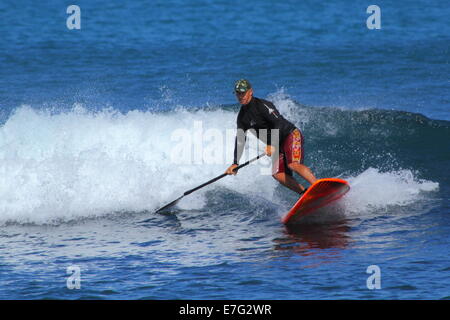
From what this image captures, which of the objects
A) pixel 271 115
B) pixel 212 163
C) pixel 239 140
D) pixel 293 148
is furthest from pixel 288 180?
pixel 212 163

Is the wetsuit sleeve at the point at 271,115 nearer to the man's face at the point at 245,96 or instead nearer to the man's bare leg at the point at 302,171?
the man's face at the point at 245,96

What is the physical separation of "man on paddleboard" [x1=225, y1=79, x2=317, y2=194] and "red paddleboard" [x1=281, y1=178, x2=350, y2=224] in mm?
142

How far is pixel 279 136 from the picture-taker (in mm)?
9578

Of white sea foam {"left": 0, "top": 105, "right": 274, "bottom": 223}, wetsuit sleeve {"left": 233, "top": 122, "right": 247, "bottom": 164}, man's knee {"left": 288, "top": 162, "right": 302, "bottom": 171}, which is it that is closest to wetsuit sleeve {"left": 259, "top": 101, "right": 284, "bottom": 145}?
wetsuit sleeve {"left": 233, "top": 122, "right": 247, "bottom": 164}

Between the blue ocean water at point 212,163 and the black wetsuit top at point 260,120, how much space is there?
3.58ft

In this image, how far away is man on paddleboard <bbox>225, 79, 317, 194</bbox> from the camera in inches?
368

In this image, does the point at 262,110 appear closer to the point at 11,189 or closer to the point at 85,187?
the point at 85,187

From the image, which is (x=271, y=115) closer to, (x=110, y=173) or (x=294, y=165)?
(x=294, y=165)

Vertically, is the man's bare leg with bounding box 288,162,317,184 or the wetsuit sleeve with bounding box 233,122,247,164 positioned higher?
the wetsuit sleeve with bounding box 233,122,247,164

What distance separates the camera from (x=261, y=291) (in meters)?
7.16

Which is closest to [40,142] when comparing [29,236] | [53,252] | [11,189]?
[11,189]

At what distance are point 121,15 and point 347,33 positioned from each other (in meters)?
8.66

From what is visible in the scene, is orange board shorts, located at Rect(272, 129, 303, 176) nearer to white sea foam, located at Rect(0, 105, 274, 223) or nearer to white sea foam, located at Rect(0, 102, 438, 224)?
white sea foam, located at Rect(0, 102, 438, 224)
